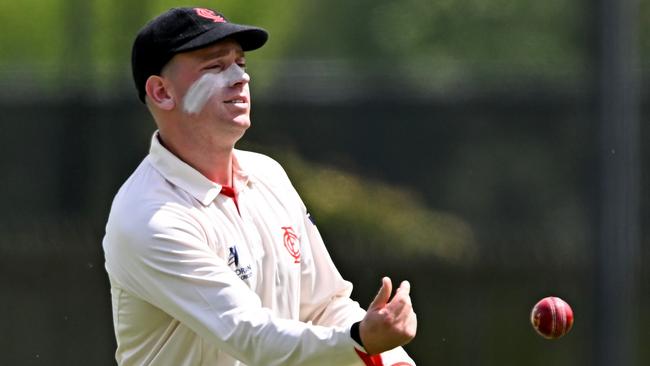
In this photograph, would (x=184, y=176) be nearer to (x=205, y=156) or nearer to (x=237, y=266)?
(x=205, y=156)

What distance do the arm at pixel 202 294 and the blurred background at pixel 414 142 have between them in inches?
116

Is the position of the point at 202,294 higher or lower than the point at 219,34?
lower

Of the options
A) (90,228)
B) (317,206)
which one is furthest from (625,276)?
(90,228)

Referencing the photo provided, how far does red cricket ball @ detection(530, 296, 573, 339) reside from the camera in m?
4.84

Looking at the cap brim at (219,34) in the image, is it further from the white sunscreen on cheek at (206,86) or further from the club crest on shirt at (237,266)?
the club crest on shirt at (237,266)

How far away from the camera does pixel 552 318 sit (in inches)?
191

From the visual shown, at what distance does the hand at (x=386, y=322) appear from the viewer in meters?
3.39

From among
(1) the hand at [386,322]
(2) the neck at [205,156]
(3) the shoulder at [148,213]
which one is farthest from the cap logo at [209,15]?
(1) the hand at [386,322]

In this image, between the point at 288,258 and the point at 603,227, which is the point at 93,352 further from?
the point at 288,258

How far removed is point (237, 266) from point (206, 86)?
53cm

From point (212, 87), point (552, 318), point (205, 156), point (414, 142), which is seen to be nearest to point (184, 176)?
point (205, 156)

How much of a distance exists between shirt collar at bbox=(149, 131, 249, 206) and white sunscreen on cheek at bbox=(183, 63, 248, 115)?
0.15 metres

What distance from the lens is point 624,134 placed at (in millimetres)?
6684

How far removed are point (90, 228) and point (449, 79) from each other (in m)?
1.89
